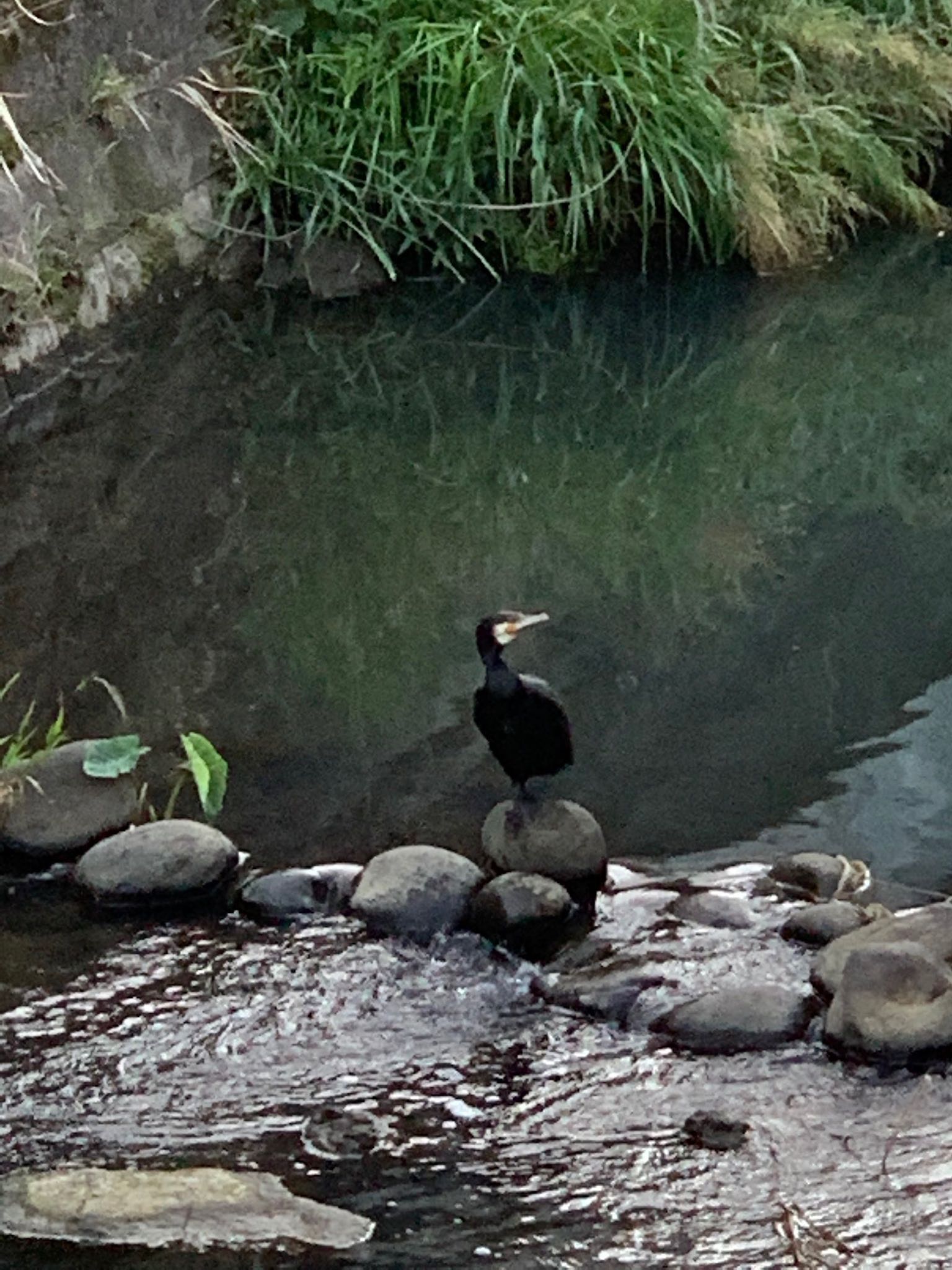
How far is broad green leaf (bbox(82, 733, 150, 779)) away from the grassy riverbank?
4.23 meters

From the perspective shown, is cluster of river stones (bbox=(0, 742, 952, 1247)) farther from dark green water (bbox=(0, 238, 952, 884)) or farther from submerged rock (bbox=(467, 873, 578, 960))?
dark green water (bbox=(0, 238, 952, 884))

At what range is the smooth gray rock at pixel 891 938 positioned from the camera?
296cm

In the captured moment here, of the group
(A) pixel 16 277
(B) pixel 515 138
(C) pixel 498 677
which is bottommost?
(C) pixel 498 677

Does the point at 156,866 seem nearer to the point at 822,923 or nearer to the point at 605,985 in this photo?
the point at 605,985

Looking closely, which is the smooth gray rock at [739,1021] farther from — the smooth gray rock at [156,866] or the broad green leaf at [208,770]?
the broad green leaf at [208,770]

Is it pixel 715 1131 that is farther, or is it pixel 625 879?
pixel 625 879

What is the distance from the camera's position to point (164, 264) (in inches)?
292

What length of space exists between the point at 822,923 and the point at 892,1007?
0.38 m

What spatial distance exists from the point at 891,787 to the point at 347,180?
4.40 meters

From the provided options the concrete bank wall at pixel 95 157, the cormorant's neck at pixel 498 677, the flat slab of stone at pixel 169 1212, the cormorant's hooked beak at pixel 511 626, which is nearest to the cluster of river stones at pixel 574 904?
the cormorant's neck at pixel 498 677

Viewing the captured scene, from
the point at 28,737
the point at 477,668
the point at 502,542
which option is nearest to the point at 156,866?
the point at 28,737

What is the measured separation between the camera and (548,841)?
3.40m

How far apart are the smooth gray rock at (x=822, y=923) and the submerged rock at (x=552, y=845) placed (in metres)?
0.37

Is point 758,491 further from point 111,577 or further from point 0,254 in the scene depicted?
point 0,254
